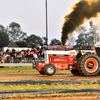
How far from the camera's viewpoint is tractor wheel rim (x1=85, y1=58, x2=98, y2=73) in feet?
31.2

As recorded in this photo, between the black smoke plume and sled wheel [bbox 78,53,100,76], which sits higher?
the black smoke plume

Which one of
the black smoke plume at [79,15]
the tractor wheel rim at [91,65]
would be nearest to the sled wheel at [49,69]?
the tractor wheel rim at [91,65]

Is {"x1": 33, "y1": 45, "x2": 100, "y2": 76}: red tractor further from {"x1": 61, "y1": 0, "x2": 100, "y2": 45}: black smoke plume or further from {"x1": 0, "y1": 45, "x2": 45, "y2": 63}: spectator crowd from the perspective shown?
{"x1": 0, "y1": 45, "x2": 45, "y2": 63}: spectator crowd

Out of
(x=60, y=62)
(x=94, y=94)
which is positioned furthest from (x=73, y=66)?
(x=94, y=94)

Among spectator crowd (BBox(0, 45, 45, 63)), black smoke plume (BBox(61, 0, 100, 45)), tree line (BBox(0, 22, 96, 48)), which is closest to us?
black smoke plume (BBox(61, 0, 100, 45))

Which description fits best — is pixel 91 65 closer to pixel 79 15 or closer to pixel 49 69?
pixel 49 69

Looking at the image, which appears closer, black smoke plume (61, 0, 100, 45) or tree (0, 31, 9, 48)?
black smoke plume (61, 0, 100, 45)

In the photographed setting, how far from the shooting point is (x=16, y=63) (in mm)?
16094

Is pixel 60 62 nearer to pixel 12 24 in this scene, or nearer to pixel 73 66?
pixel 73 66

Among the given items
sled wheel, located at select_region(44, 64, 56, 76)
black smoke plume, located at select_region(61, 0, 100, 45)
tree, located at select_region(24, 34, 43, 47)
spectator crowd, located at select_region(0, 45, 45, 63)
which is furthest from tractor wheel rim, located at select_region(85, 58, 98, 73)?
tree, located at select_region(24, 34, 43, 47)

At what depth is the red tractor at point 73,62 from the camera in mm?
9461

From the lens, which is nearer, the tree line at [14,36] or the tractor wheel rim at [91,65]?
the tractor wheel rim at [91,65]

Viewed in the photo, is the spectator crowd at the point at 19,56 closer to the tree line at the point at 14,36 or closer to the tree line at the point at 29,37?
the tree line at the point at 29,37

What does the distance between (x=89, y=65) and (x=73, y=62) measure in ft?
3.12
